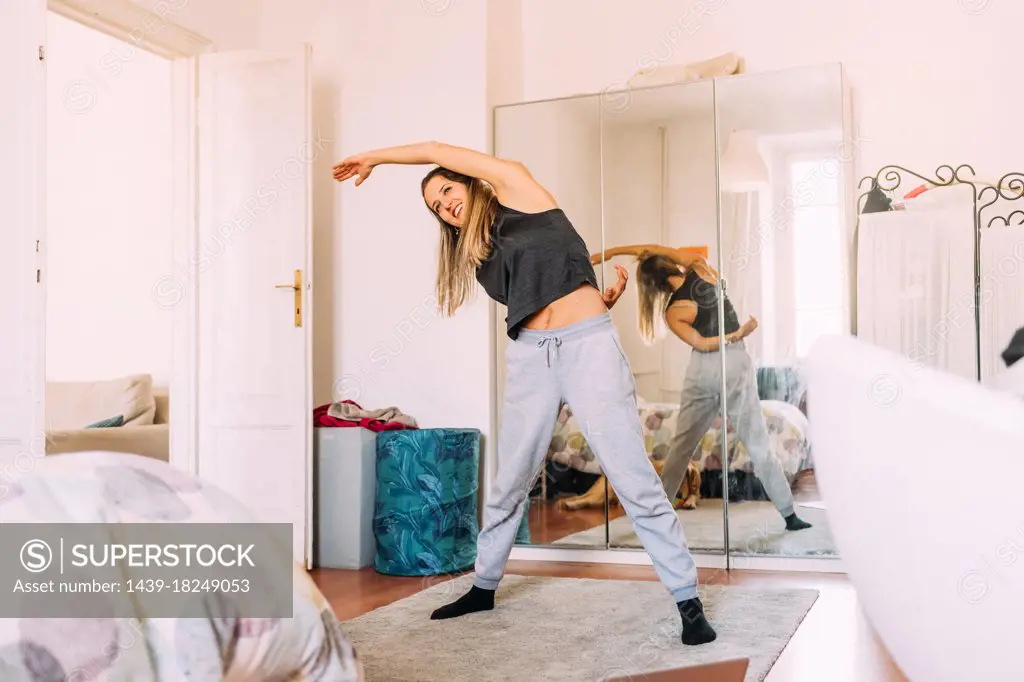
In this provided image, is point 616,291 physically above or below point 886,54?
below

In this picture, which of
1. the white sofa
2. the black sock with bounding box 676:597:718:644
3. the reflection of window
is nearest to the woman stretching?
the black sock with bounding box 676:597:718:644

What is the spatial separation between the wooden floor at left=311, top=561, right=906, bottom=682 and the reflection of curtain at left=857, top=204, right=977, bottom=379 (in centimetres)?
90

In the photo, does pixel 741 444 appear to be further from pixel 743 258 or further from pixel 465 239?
pixel 465 239

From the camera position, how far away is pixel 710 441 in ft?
13.3

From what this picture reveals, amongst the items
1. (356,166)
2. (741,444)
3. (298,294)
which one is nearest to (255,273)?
(298,294)

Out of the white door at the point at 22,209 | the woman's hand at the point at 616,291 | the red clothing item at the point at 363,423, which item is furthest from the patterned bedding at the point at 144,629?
the red clothing item at the point at 363,423

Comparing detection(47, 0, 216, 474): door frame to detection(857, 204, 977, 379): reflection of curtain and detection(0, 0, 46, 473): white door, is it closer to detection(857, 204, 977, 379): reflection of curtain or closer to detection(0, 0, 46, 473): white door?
detection(0, 0, 46, 473): white door

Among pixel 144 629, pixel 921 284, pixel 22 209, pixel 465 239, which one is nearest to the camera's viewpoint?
pixel 144 629

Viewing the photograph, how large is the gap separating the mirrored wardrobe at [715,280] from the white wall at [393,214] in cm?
27

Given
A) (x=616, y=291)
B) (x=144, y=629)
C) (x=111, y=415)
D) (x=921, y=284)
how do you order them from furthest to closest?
(x=111, y=415)
(x=921, y=284)
(x=616, y=291)
(x=144, y=629)

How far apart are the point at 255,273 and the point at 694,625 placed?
251cm

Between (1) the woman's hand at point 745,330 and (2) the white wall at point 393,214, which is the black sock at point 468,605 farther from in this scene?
(1) the woman's hand at point 745,330

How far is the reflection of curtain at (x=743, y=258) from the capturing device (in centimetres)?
401

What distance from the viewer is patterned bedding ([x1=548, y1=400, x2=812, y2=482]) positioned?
12.7 feet
